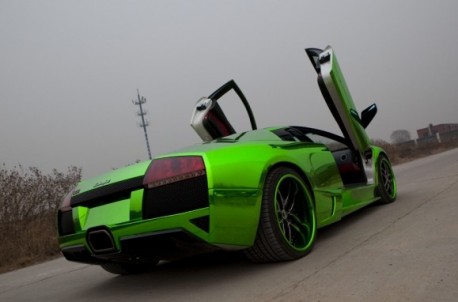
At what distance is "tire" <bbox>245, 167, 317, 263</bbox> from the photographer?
3266 millimetres

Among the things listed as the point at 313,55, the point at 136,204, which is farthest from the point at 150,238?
the point at 313,55

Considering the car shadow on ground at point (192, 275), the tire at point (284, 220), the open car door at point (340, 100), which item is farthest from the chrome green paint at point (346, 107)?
the tire at point (284, 220)

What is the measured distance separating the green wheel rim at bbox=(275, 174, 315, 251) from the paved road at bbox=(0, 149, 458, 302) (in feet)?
0.52

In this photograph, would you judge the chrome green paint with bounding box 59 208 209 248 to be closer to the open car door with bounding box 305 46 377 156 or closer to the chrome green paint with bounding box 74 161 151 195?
the chrome green paint with bounding box 74 161 151 195

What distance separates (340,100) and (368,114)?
2.35ft

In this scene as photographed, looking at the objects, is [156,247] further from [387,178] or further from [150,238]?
[387,178]

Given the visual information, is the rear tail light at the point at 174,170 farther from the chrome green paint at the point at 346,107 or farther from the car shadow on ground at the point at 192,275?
the chrome green paint at the point at 346,107

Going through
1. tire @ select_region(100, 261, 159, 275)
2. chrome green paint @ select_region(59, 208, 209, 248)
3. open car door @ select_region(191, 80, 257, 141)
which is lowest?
tire @ select_region(100, 261, 159, 275)

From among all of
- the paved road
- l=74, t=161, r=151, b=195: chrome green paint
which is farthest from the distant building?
l=74, t=161, r=151, b=195: chrome green paint

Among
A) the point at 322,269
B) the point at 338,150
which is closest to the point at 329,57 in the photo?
the point at 338,150

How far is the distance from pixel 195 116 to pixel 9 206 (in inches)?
240

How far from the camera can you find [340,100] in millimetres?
4945

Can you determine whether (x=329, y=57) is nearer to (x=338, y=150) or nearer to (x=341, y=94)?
(x=341, y=94)

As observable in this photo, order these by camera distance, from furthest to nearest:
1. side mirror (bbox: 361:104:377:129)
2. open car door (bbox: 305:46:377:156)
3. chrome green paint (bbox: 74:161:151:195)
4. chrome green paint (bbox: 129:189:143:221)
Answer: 1. side mirror (bbox: 361:104:377:129)
2. open car door (bbox: 305:46:377:156)
3. chrome green paint (bbox: 74:161:151:195)
4. chrome green paint (bbox: 129:189:143:221)
